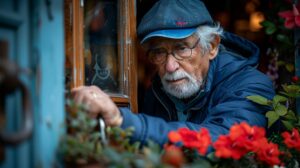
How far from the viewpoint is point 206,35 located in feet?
10.4

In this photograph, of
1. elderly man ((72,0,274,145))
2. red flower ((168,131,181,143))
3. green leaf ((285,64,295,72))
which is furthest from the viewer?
green leaf ((285,64,295,72))

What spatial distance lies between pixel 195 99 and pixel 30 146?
5.07 feet

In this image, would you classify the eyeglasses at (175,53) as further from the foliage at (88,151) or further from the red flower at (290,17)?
the foliage at (88,151)

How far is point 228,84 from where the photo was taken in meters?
2.99

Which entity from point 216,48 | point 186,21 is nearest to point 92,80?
point 186,21

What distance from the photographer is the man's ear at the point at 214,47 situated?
322cm

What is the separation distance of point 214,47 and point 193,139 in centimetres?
131

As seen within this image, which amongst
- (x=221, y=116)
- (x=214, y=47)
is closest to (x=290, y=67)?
(x=214, y=47)

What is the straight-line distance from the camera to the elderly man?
2.83m

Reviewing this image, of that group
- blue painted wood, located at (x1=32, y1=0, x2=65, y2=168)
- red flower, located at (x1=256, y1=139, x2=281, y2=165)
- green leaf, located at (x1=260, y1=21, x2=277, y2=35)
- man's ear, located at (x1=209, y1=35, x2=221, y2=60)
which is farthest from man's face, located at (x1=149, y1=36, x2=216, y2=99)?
blue painted wood, located at (x1=32, y1=0, x2=65, y2=168)

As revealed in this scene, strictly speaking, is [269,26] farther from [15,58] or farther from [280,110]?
[15,58]

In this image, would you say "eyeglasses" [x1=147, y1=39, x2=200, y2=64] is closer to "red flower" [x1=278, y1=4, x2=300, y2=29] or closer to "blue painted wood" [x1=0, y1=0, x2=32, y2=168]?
"red flower" [x1=278, y1=4, x2=300, y2=29]

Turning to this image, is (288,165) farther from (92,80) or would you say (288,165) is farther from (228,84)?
(92,80)

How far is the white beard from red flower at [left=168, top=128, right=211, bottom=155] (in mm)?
1007
